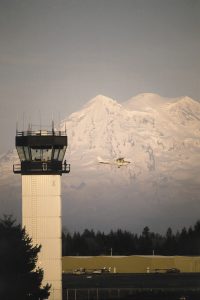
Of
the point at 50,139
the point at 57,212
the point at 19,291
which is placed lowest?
the point at 19,291

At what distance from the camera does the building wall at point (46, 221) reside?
4126 inches

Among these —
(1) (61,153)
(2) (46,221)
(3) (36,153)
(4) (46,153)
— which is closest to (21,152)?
(3) (36,153)

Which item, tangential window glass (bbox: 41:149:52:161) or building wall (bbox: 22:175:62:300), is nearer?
building wall (bbox: 22:175:62:300)

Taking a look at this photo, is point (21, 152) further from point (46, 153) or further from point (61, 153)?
point (61, 153)

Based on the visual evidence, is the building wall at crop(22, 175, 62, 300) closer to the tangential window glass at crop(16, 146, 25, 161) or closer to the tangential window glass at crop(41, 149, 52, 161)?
the tangential window glass at crop(16, 146, 25, 161)

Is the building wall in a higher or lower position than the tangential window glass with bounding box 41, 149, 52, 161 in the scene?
lower

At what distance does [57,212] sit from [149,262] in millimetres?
87037

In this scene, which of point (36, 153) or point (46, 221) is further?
point (36, 153)

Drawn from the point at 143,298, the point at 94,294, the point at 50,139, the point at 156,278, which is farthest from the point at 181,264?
the point at 50,139

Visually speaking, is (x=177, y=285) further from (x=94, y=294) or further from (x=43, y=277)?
(x=43, y=277)

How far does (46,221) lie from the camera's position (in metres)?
105

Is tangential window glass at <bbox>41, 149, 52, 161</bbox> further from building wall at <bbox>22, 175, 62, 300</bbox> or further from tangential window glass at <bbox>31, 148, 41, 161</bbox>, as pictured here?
building wall at <bbox>22, 175, 62, 300</bbox>

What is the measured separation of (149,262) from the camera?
627ft

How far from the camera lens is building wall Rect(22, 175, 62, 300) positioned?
344 ft
